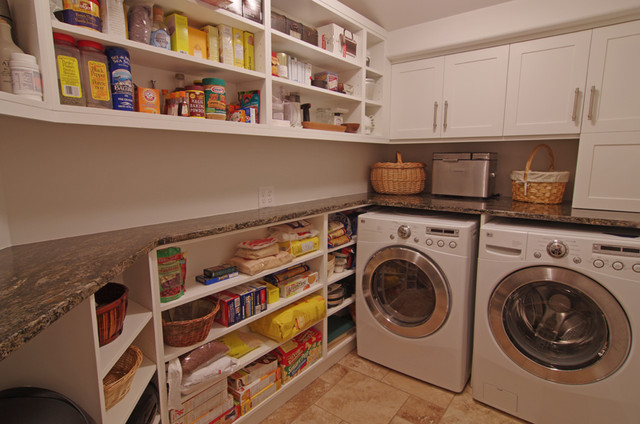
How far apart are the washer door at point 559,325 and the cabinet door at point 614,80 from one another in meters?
0.92

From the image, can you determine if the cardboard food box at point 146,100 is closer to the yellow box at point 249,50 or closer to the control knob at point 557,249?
the yellow box at point 249,50

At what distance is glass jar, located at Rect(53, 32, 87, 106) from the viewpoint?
1050mm

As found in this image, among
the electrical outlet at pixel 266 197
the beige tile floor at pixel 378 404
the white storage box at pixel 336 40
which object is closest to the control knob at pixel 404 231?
the electrical outlet at pixel 266 197

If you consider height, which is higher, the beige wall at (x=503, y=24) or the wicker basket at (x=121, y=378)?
the beige wall at (x=503, y=24)

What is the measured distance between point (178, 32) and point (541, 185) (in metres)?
2.11

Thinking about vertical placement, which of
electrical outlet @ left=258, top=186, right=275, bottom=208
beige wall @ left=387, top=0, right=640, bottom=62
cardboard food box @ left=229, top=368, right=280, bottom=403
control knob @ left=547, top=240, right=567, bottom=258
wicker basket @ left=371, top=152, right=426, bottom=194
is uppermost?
beige wall @ left=387, top=0, right=640, bottom=62

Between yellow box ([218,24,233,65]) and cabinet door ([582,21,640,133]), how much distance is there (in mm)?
1935

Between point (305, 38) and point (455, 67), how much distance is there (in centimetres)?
107

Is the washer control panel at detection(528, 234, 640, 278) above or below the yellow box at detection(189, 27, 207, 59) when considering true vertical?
below

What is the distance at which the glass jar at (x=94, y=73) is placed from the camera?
3.66ft

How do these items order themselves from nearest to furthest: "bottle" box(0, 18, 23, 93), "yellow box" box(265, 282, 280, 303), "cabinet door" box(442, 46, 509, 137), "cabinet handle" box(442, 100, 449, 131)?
"bottle" box(0, 18, 23, 93)
"yellow box" box(265, 282, 280, 303)
"cabinet door" box(442, 46, 509, 137)
"cabinet handle" box(442, 100, 449, 131)

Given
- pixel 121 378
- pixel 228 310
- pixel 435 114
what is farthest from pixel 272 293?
pixel 435 114

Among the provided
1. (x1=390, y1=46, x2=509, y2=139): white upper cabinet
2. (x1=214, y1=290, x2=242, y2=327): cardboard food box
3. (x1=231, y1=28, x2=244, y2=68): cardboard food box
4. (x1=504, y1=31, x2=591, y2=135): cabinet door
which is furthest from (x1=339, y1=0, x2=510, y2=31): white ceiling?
(x1=214, y1=290, x2=242, y2=327): cardboard food box

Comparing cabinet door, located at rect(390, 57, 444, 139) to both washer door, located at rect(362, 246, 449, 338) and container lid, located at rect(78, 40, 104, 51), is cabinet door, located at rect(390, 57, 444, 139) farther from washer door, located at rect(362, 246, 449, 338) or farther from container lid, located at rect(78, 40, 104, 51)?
container lid, located at rect(78, 40, 104, 51)
